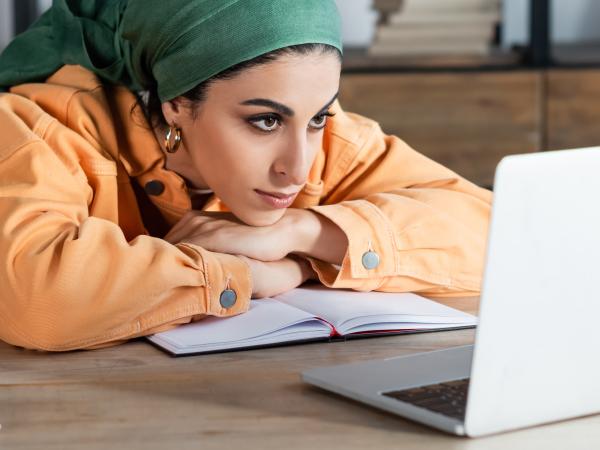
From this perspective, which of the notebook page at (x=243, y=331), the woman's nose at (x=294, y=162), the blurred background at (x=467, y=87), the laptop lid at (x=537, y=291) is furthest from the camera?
the blurred background at (x=467, y=87)

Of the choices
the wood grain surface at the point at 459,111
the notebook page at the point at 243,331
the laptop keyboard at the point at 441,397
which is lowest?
the wood grain surface at the point at 459,111

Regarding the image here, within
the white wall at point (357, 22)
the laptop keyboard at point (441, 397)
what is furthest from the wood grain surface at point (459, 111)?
the laptop keyboard at point (441, 397)

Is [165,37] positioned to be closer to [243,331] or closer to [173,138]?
[173,138]

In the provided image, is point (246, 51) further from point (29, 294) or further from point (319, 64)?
point (29, 294)

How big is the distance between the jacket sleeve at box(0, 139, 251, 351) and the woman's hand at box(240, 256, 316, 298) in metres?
0.06

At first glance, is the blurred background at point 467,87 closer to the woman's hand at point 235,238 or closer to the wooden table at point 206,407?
the woman's hand at point 235,238

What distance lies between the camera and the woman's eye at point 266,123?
A: 1.45 meters

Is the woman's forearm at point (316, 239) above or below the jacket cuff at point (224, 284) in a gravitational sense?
below

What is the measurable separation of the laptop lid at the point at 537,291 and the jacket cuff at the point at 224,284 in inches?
20.0

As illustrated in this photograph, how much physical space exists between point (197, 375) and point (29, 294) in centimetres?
28

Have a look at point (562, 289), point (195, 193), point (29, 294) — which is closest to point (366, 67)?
point (195, 193)

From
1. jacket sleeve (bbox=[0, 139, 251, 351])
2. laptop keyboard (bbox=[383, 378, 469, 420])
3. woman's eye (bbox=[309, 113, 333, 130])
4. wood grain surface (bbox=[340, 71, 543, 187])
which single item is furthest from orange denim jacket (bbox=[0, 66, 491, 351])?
wood grain surface (bbox=[340, 71, 543, 187])

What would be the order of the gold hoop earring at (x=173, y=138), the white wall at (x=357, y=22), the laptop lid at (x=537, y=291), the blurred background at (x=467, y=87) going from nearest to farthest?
the laptop lid at (x=537, y=291), the gold hoop earring at (x=173, y=138), the blurred background at (x=467, y=87), the white wall at (x=357, y=22)

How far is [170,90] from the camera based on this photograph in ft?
5.08
